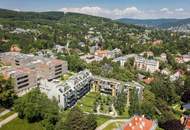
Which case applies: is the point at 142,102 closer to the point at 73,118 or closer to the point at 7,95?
the point at 73,118

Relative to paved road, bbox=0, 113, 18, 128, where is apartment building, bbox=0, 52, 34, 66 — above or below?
above

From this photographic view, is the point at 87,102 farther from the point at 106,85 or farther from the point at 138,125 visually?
the point at 138,125

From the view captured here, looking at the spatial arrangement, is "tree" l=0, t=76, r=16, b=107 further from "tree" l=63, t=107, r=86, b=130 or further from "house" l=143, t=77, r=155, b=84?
"house" l=143, t=77, r=155, b=84

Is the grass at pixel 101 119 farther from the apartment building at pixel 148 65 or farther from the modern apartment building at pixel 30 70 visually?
the apartment building at pixel 148 65

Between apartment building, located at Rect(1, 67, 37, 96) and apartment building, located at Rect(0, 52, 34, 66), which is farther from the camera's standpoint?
apartment building, located at Rect(0, 52, 34, 66)

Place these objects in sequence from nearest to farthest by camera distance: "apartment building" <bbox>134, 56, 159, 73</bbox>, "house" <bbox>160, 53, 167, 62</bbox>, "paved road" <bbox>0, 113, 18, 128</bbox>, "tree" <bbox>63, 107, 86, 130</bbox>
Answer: "tree" <bbox>63, 107, 86, 130</bbox> → "paved road" <bbox>0, 113, 18, 128</bbox> → "apartment building" <bbox>134, 56, 159, 73</bbox> → "house" <bbox>160, 53, 167, 62</bbox>

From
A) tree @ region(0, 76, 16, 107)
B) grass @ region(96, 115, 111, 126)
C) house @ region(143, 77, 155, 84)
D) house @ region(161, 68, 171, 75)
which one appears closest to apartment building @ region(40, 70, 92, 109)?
tree @ region(0, 76, 16, 107)
